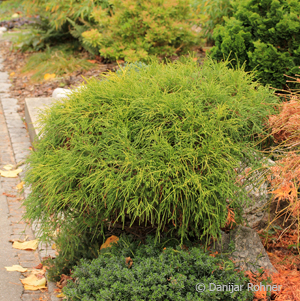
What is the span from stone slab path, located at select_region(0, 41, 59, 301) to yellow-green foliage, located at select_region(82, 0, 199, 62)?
6.96ft

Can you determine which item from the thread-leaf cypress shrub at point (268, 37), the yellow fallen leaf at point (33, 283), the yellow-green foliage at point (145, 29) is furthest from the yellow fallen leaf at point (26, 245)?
the yellow-green foliage at point (145, 29)

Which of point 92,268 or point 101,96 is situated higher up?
point 101,96

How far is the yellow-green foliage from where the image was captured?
5727 millimetres

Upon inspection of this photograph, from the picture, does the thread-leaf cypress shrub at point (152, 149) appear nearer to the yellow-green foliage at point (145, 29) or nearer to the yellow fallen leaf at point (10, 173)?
the yellow fallen leaf at point (10, 173)

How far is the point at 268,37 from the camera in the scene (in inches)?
166

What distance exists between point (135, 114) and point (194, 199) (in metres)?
0.75

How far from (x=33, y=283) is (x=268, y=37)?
3.78 m

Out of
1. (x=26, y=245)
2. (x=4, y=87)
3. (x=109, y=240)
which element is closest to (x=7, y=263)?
(x=26, y=245)

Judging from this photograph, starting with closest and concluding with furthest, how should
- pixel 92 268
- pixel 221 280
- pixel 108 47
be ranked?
pixel 221 280, pixel 92 268, pixel 108 47

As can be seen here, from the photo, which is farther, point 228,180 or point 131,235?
point 131,235

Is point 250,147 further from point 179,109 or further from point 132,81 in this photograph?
point 132,81

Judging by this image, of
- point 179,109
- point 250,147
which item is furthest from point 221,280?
point 179,109

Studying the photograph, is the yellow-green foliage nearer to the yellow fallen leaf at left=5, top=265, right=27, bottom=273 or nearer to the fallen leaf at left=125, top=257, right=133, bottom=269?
the yellow fallen leaf at left=5, top=265, right=27, bottom=273

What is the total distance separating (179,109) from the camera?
7.84 ft
